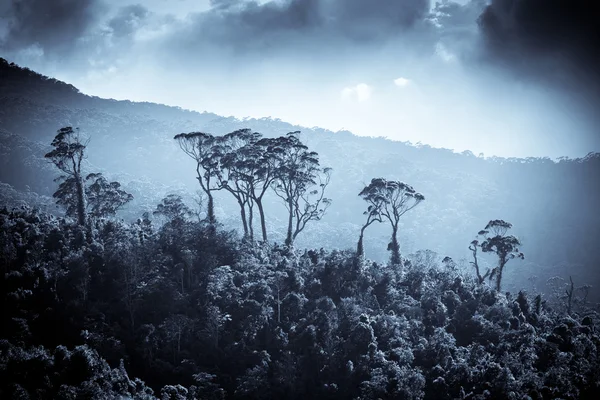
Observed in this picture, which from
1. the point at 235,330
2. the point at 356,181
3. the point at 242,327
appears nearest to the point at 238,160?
the point at 242,327

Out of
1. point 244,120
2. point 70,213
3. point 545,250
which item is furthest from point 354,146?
point 70,213

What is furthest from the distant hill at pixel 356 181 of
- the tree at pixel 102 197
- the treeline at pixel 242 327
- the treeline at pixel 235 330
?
the treeline at pixel 235 330

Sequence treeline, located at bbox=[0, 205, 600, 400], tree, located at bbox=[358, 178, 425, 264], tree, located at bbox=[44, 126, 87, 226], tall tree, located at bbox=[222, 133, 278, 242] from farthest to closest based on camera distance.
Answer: tree, located at bbox=[358, 178, 425, 264], tall tree, located at bbox=[222, 133, 278, 242], tree, located at bbox=[44, 126, 87, 226], treeline, located at bbox=[0, 205, 600, 400]

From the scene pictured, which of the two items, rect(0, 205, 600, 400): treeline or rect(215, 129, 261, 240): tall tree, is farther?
rect(215, 129, 261, 240): tall tree

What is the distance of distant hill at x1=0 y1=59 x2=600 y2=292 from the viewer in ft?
337

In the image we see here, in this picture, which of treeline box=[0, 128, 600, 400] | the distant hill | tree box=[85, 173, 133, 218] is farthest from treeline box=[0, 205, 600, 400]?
the distant hill

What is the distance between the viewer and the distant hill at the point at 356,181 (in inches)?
4048

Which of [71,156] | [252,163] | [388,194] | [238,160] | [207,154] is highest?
[207,154]

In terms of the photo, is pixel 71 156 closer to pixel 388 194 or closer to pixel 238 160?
pixel 238 160

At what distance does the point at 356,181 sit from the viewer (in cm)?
14738

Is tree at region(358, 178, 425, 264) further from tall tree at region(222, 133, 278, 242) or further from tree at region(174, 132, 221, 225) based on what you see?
tree at region(174, 132, 221, 225)

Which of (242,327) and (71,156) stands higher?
(71,156)

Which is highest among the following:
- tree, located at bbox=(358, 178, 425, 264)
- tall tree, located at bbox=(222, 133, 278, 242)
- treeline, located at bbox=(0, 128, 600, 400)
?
tall tree, located at bbox=(222, 133, 278, 242)

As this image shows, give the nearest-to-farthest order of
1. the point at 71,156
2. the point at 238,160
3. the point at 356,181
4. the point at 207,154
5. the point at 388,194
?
the point at 71,156 < the point at 238,160 < the point at 207,154 < the point at 388,194 < the point at 356,181
